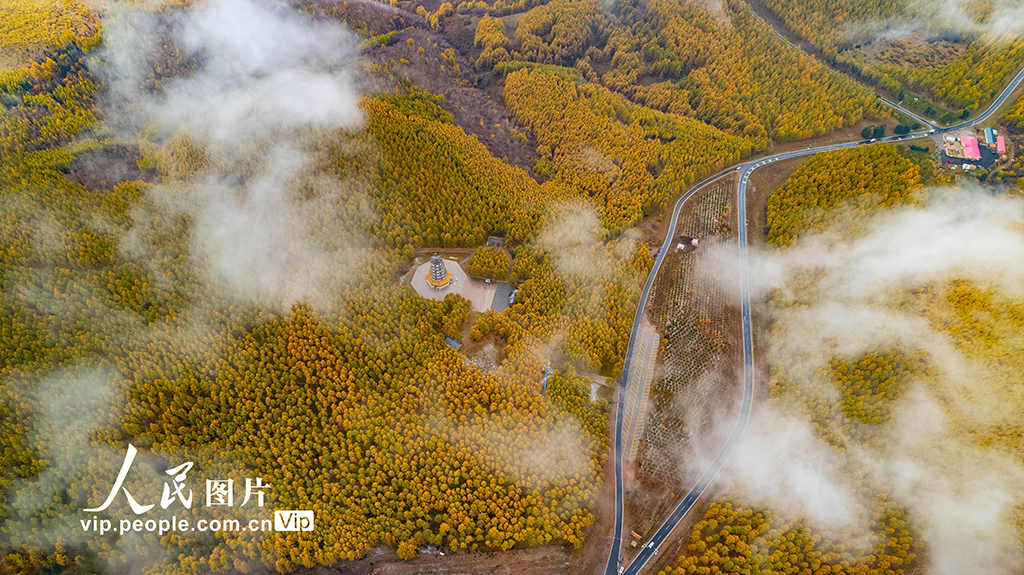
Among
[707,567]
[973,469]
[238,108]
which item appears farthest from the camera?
[238,108]

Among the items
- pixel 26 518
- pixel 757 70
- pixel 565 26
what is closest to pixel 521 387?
pixel 26 518

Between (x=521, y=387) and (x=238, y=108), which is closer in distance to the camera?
(x=521, y=387)

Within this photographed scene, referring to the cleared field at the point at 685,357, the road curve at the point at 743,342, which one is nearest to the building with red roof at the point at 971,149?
the road curve at the point at 743,342

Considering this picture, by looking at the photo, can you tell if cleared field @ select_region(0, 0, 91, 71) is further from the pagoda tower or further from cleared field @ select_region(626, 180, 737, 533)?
cleared field @ select_region(626, 180, 737, 533)

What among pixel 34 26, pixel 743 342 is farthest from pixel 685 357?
pixel 34 26

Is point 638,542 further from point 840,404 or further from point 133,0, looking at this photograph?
point 133,0
